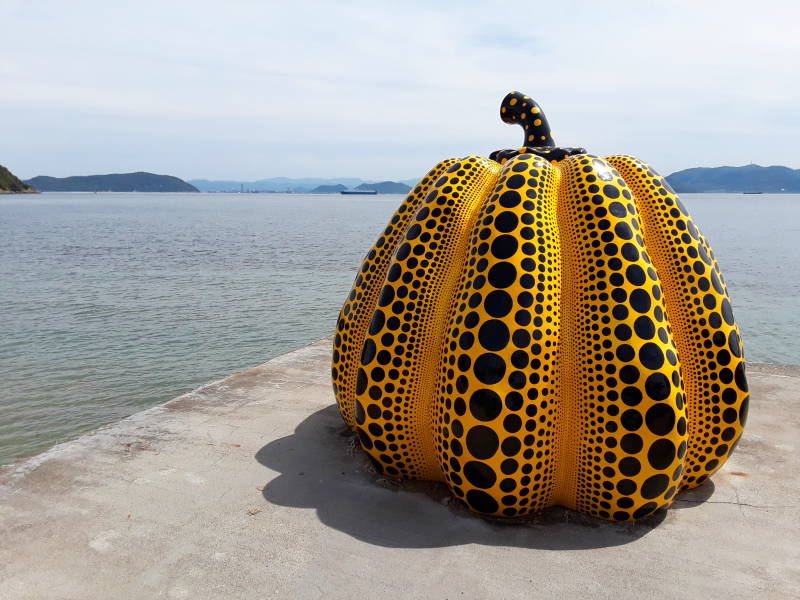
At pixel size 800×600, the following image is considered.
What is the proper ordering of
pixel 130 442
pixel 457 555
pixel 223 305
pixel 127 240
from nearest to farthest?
pixel 457 555 < pixel 130 442 < pixel 223 305 < pixel 127 240

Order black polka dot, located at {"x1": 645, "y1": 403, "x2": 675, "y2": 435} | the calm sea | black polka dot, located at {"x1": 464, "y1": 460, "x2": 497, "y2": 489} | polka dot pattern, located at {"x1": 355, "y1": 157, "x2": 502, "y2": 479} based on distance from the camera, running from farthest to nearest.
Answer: the calm sea < polka dot pattern, located at {"x1": 355, "y1": 157, "x2": 502, "y2": 479} < black polka dot, located at {"x1": 464, "y1": 460, "x2": 497, "y2": 489} < black polka dot, located at {"x1": 645, "y1": 403, "x2": 675, "y2": 435}

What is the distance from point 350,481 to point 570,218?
3667mm

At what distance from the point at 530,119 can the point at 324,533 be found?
563cm

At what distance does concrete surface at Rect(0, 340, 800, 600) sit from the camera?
533 centimetres

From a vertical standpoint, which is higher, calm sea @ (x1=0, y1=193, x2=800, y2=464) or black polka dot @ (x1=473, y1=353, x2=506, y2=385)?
black polka dot @ (x1=473, y1=353, x2=506, y2=385)

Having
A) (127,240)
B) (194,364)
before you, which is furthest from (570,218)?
(127,240)

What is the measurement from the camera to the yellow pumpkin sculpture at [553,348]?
5.81m

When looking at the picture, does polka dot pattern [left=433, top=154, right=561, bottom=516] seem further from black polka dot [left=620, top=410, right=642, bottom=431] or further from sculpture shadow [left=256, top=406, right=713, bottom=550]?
black polka dot [left=620, top=410, right=642, bottom=431]

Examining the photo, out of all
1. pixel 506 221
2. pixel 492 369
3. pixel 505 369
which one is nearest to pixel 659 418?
pixel 505 369

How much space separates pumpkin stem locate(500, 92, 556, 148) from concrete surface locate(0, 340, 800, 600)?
454cm

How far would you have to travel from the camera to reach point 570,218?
645 cm

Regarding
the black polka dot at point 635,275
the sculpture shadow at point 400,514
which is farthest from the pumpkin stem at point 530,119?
the sculpture shadow at point 400,514

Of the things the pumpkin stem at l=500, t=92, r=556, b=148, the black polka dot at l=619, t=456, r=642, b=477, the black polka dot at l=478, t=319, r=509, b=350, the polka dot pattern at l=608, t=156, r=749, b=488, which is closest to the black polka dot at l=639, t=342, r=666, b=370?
the polka dot pattern at l=608, t=156, r=749, b=488

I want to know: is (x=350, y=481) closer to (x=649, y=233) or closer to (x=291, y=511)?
(x=291, y=511)
